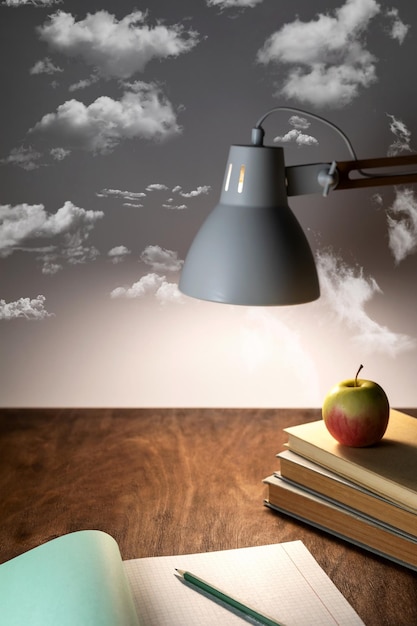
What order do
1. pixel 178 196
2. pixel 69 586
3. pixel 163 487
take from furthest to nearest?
pixel 178 196 < pixel 163 487 < pixel 69 586

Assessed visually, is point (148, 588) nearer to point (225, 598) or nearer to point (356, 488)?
point (225, 598)

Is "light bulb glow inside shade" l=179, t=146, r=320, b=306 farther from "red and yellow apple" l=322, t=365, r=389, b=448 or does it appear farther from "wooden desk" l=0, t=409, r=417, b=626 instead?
"wooden desk" l=0, t=409, r=417, b=626

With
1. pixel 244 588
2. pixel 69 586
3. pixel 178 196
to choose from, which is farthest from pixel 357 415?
pixel 178 196

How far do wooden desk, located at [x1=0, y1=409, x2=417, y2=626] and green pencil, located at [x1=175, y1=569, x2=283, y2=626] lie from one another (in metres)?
0.10

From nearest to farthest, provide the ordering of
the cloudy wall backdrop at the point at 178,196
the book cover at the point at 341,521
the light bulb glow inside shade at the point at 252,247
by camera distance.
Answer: the light bulb glow inside shade at the point at 252,247 < the book cover at the point at 341,521 < the cloudy wall backdrop at the point at 178,196

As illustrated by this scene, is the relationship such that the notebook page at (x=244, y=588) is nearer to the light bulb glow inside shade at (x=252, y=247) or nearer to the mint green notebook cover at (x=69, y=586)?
the mint green notebook cover at (x=69, y=586)

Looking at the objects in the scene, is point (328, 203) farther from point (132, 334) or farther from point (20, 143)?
point (20, 143)

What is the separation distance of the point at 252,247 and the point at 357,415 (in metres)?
0.37

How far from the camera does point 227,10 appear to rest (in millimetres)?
1751

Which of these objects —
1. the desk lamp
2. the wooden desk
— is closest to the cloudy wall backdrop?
the wooden desk

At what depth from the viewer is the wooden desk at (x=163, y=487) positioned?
1.15m

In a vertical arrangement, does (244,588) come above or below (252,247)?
below

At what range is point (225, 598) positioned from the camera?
1.01 metres

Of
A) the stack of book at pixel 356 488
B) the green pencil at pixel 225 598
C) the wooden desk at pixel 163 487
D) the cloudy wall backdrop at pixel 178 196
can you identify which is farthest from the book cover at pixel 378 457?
the cloudy wall backdrop at pixel 178 196
